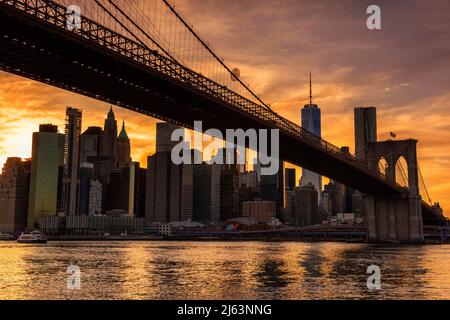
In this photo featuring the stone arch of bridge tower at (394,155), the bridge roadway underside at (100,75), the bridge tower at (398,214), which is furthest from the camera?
the stone arch of bridge tower at (394,155)

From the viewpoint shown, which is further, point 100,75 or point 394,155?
point 394,155

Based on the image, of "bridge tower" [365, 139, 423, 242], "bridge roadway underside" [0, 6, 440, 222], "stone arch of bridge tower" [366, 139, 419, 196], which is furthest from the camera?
"stone arch of bridge tower" [366, 139, 419, 196]

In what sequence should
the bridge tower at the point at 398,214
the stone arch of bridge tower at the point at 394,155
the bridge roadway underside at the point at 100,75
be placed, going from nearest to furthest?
1. the bridge roadway underside at the point at 100,75
2. the bridge tower at the point at 398,214
3. the stone arch of bridge tower at the point at 394,155

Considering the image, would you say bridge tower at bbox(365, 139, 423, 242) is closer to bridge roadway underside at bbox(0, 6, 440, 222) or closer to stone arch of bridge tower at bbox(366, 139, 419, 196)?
stone arch of bridge tower at bbox(366, 139, 419, 196)

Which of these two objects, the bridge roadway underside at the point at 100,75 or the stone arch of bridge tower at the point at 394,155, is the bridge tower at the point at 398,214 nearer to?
the stone arch of bridge tower at the point at 394,155

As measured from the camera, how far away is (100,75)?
37969 millimetres

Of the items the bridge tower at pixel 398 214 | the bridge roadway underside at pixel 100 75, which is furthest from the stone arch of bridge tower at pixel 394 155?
the bridge roadway underside at pixel 100 75

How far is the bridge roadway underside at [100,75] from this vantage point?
30.8 m

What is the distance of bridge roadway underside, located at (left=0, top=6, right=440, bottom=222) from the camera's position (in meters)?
30.8

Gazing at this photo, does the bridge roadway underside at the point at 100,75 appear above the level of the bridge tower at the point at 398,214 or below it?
above

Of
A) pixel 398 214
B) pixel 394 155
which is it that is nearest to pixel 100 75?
pixel 398 214

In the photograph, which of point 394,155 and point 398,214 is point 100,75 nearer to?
point 398,214

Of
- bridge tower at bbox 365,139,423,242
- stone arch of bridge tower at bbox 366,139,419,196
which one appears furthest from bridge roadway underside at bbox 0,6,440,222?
stone arch of bridge tower at bbox 366,139,419,196
